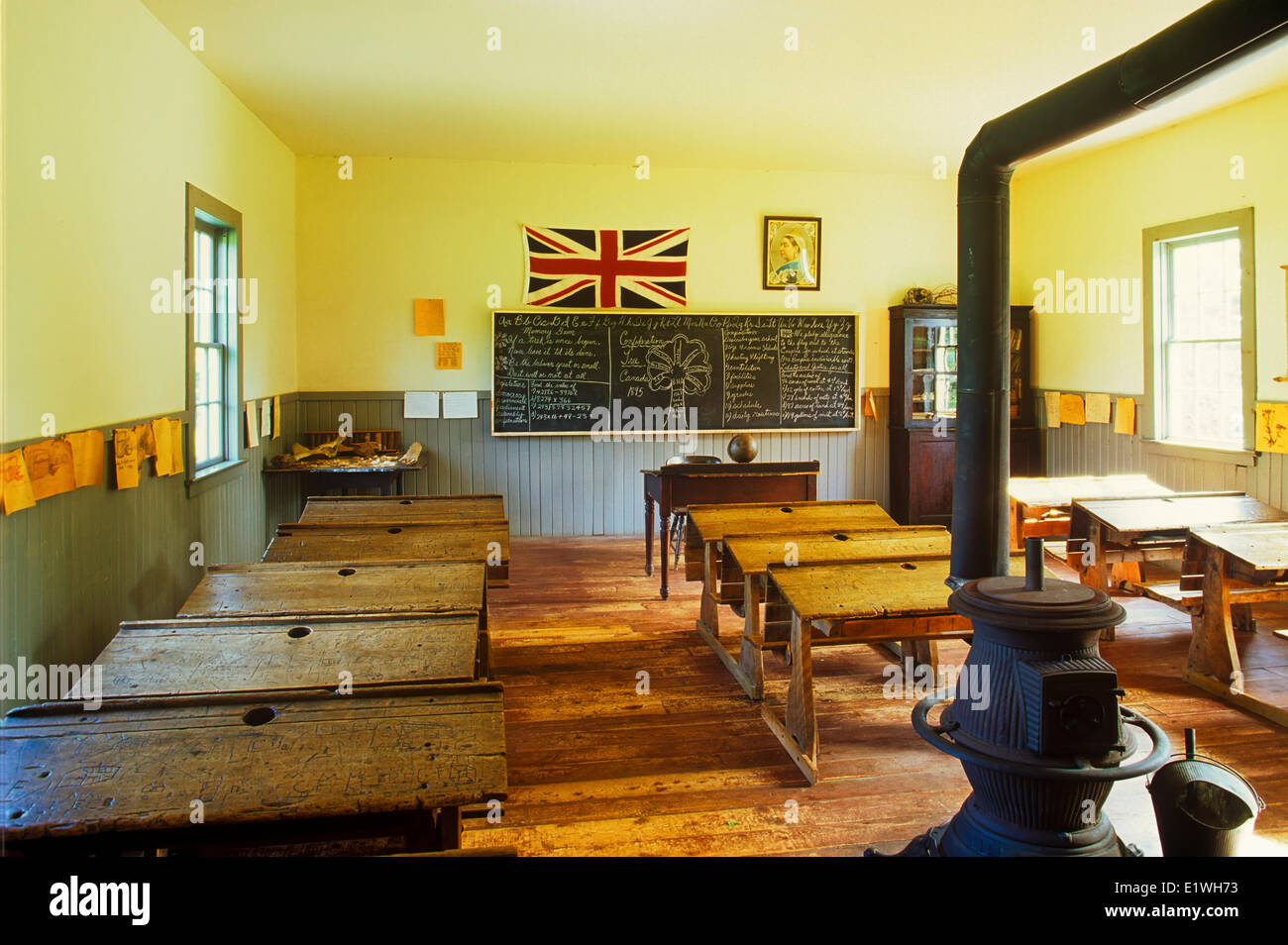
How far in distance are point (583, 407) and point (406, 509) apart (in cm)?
317

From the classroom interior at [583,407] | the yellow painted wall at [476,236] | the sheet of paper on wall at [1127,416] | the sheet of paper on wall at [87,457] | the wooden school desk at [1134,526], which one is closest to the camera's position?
the classroom interior at [583,407]

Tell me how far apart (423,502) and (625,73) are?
257 cm

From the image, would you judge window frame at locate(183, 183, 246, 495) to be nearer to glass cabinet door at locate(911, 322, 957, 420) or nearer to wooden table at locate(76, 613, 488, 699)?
wooden table at locate(76, 613, 488, 699)

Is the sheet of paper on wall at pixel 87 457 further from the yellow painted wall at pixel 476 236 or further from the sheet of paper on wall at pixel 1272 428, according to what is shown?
the sheet of paper on wall at pixel 1272 428

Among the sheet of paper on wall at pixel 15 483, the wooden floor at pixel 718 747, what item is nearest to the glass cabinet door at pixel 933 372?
the wooden floor at pixel 718 747

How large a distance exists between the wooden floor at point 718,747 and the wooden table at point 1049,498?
0.64m

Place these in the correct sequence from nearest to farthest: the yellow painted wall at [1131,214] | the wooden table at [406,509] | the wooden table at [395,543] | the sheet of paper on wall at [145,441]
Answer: the wooden table at [395,543]
the sheet of paper on wall at [145,441]
the wooden table at [406,509]
the yellow painted wall at [1131,214]

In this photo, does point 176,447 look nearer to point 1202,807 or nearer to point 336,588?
point 336,588

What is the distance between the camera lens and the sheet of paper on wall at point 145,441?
3.68 m

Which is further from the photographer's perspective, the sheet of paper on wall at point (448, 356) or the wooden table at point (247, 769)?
the sheet of paper on wall at point (448, 356)

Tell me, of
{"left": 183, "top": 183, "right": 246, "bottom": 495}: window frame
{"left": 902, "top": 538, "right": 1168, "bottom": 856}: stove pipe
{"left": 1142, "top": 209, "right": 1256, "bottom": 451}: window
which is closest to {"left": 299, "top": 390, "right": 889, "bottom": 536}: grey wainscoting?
{"left": 183, "top": 183, "right": 246, "bottom": 495}: window frame

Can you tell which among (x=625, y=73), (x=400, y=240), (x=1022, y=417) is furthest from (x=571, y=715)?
(x=1022, y=417)

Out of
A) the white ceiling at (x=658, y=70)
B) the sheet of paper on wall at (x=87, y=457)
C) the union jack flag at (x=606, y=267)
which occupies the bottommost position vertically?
the sheet of paper on wall at (x=87, y=457)

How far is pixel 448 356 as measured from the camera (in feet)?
22.4
